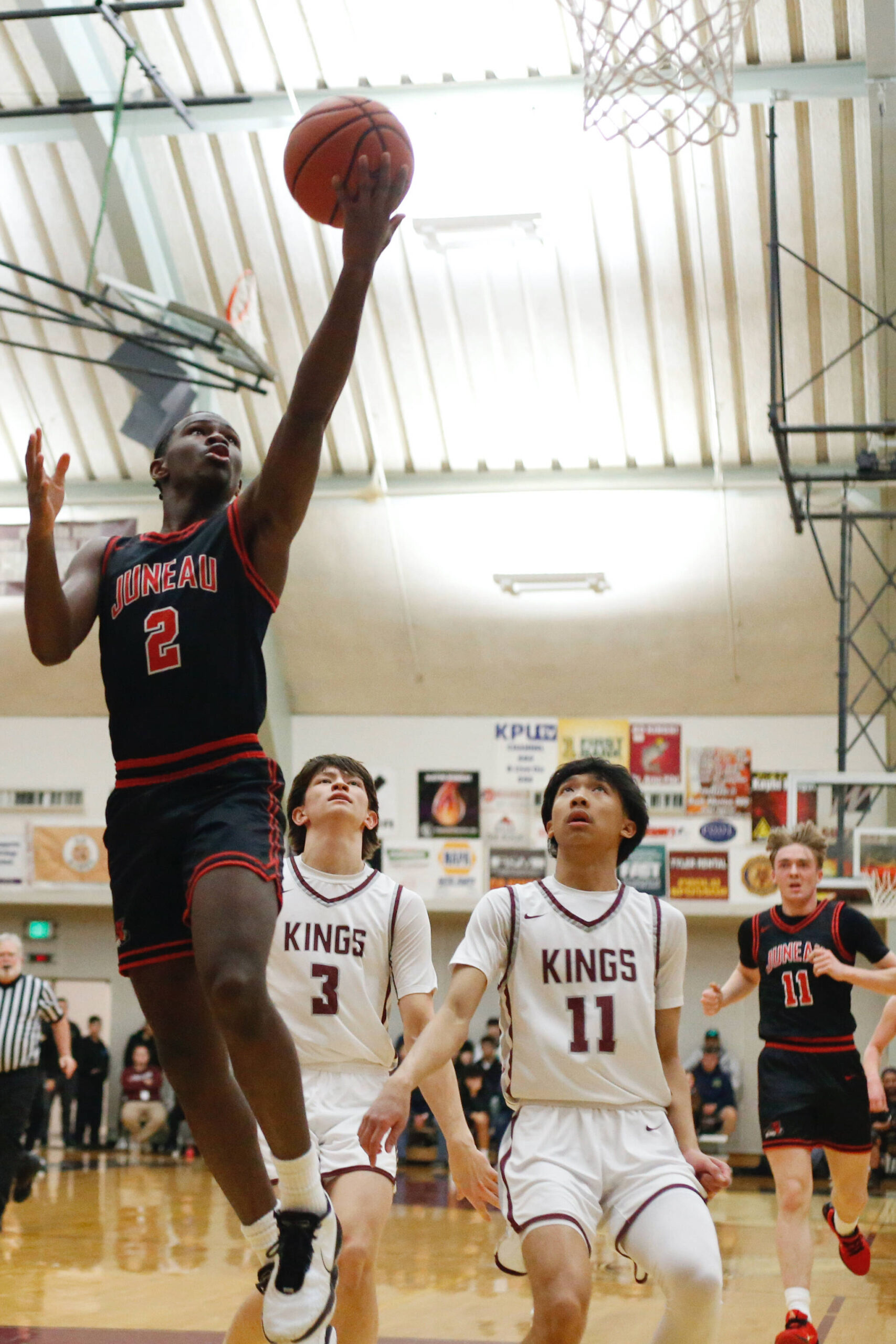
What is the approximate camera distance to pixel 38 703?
57.7 ft

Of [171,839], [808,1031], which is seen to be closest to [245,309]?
[808,1031]

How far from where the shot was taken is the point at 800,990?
679cm

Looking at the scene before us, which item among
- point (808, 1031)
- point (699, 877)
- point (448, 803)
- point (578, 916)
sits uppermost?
point (448, 803)

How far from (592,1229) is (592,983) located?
0.64m

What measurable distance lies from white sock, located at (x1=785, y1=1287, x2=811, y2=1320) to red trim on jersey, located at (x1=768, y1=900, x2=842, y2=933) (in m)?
1.53

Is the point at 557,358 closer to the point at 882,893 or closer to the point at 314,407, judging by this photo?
the point at 882,893

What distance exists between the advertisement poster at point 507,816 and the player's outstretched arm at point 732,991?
9.70 metres

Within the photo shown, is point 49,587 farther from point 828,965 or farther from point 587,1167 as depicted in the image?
point 828,965

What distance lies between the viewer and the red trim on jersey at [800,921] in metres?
6.86

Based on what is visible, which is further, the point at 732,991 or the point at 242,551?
the point at 732,991

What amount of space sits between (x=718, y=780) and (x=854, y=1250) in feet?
31.6

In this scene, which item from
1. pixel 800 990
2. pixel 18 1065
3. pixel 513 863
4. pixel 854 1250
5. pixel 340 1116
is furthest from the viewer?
pixel 513 863

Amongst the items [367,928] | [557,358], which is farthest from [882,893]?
[367,928]

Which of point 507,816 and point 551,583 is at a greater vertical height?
point 551,583
